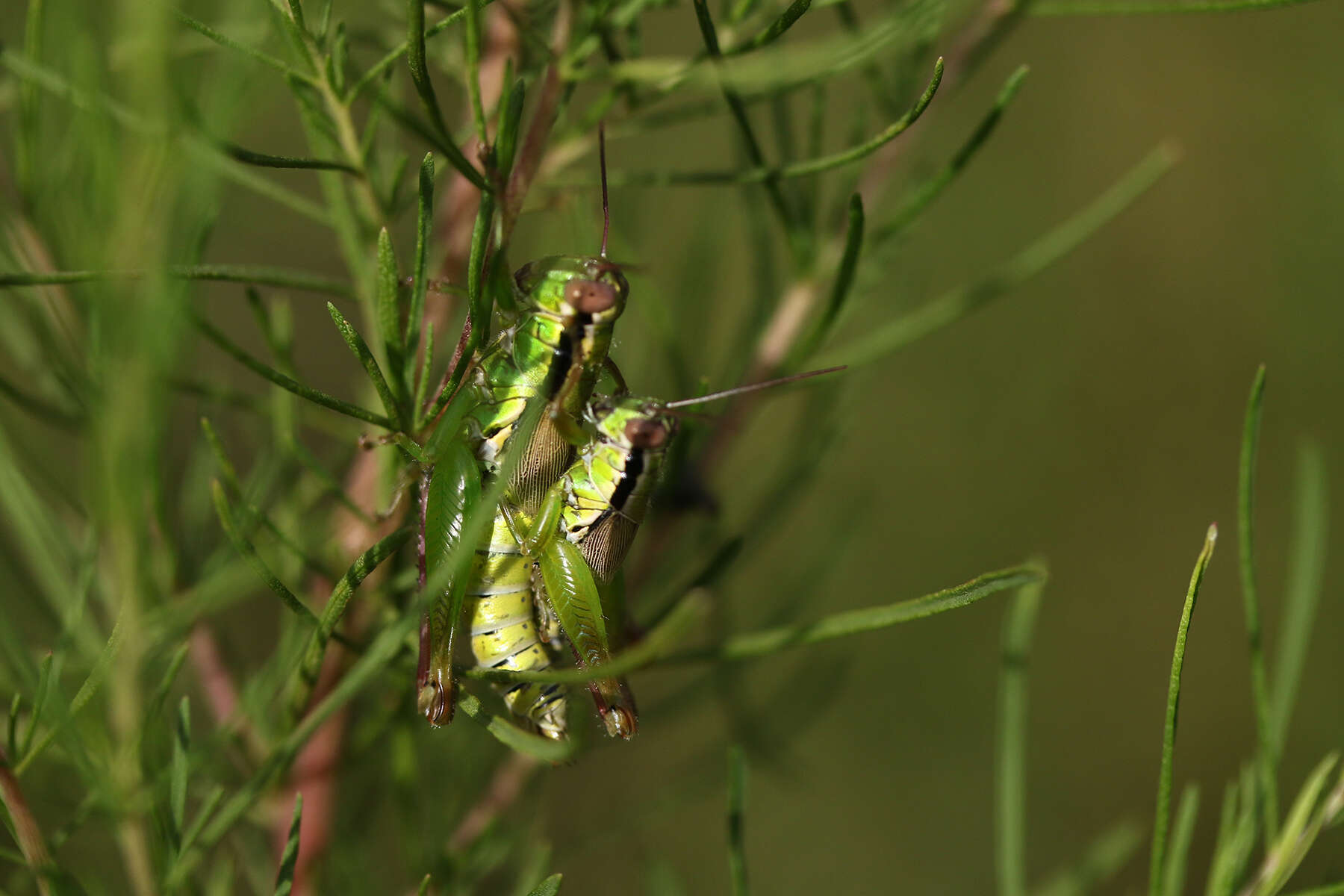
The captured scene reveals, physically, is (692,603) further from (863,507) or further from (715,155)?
(715,155)

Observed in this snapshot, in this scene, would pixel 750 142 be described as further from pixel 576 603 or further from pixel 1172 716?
pixel 1172 716

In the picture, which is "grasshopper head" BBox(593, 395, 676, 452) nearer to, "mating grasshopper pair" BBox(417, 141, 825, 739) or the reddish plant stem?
"mating grasshopper pair" BBox(417, 141, 825, 739)

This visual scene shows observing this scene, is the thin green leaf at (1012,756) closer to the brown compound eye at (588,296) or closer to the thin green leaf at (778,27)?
the brown compound eye at (588,296)

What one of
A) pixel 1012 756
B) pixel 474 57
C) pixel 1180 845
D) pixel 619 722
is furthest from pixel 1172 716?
pixel 474 57

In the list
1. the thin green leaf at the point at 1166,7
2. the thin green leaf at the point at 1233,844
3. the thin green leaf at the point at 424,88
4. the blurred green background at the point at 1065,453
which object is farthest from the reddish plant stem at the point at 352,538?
the blurred green background at the point at 1065,453

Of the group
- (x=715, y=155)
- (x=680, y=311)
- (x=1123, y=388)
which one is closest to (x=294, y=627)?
(x=680, y=311)

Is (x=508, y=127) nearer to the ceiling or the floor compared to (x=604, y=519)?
nearer to the ceiling

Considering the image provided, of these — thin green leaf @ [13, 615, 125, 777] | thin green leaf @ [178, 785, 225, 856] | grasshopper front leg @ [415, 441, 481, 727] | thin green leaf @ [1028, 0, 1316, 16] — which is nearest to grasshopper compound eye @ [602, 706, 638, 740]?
grasshopper front leg @ [415, 441, 481, 727]
